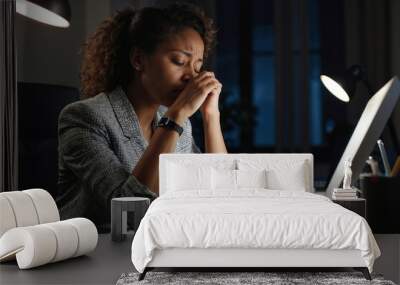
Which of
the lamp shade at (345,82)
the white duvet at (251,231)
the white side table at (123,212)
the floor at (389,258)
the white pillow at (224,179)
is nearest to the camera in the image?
the white duvet at (251,231)

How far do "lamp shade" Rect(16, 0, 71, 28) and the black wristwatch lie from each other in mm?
1186

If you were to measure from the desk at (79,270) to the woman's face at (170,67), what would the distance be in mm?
1442

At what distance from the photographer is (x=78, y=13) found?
5582 mm

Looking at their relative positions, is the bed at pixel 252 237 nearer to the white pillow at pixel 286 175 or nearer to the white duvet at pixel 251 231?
the white duvet at pixel 251 231

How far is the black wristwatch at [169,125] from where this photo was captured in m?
5.45

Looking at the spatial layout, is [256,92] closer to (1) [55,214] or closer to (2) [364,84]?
(2) [364,84]

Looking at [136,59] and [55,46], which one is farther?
[55,46]

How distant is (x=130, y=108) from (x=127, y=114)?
57mm

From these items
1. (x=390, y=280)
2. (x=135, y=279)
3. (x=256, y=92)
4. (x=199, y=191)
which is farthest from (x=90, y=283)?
(x=256, y=92)

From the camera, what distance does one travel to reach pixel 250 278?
376 centimetres

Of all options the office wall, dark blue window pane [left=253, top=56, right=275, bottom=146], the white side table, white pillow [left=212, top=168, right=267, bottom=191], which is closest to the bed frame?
white pillow [left=212, top=168, right=267, bottom=191]

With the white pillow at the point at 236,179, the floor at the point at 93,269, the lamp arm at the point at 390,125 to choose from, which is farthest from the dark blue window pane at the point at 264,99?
the floor at the point at 93,269

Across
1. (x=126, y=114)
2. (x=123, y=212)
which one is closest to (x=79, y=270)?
(x=123, y=212)

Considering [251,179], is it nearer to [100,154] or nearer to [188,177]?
[188,177]
